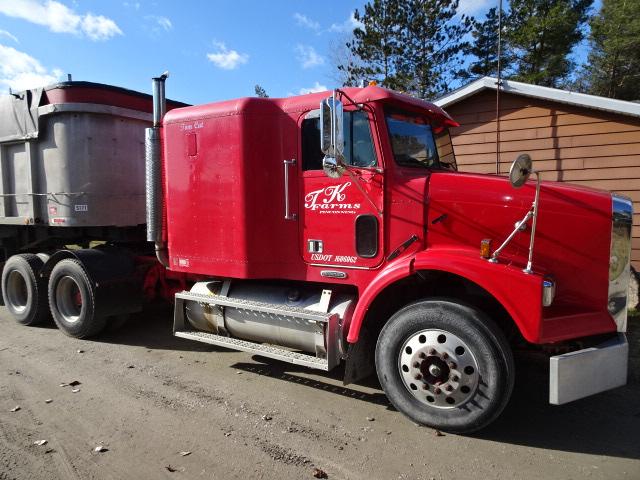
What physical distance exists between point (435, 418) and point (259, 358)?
7.73 feet

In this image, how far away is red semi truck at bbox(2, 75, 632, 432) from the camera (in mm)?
3312

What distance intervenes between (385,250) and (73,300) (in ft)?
14.9

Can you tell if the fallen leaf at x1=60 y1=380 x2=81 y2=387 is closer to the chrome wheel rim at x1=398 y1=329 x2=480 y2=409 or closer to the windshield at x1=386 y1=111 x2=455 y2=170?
the chrome wheel rim at x1=398 y1=329 x2=480 y2=409

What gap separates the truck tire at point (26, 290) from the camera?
21.1 feet

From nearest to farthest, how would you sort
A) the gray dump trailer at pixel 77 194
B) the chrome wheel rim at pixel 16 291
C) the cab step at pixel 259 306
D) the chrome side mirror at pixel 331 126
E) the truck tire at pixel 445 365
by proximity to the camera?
the truck tire at pixel 445 365 < the chrome side mirror at pixel 331 126 < the cab step at pixel 259 306 < the gray dump trailer at pixel 77 194 < the chrome wheel rim at pixel 16 291

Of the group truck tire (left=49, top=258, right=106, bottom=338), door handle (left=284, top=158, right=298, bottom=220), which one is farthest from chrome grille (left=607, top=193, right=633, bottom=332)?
truck tire (left=49, top=258, right=106, bottom=338)

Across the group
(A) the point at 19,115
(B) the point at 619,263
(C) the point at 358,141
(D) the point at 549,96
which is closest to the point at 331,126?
(C) the point at 358,141

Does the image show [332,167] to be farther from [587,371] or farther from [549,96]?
[549,96]

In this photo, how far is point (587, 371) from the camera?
10.4 ft

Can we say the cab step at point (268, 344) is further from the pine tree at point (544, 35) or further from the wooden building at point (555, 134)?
the pine tree at point (544, 35)

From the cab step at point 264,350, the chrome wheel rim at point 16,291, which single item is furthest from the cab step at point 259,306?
the chrome wheel rim at point 16,291

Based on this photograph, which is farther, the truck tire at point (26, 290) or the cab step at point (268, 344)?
the truck tire at point (26, 290)

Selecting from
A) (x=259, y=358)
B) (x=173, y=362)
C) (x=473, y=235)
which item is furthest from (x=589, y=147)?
(x=173, y=362)

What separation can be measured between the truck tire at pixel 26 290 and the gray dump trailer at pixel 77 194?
0.01 meters
